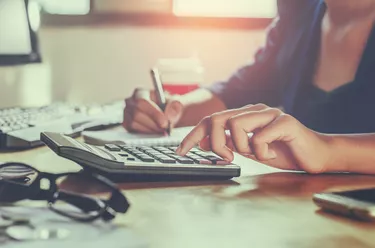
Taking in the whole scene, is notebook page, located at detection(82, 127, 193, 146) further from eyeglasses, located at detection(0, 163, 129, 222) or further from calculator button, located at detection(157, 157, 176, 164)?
eyeglasses, located at detection(0, 163, 129, 222)

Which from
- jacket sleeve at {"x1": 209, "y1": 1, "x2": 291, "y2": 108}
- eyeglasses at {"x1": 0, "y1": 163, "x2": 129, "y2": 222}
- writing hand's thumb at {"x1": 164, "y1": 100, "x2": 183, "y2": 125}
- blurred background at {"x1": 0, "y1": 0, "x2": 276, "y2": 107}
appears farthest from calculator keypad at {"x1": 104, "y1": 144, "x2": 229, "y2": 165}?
blurred background at {"x1": 0, "y1": 0, "x2": 276, "y2": 107}

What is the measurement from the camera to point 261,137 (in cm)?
74

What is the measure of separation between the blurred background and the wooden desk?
1.04m

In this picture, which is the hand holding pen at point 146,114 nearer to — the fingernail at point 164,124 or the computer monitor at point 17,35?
the fingernail at point 164,124

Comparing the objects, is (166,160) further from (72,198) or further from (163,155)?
(72,198)

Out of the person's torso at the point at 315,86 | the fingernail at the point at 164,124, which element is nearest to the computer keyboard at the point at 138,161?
the fingernail at the point at 164,124

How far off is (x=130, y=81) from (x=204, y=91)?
42 cm

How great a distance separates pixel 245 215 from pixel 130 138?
0.47m

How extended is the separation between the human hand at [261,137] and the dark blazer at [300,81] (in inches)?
12.6

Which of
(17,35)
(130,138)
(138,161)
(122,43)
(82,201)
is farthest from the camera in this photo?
(122,43)

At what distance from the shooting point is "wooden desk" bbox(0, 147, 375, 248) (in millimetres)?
505

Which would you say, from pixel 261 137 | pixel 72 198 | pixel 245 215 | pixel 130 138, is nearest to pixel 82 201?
pixel 72 198

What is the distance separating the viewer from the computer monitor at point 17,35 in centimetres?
138

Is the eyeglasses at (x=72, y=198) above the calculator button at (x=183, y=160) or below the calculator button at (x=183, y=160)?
above
